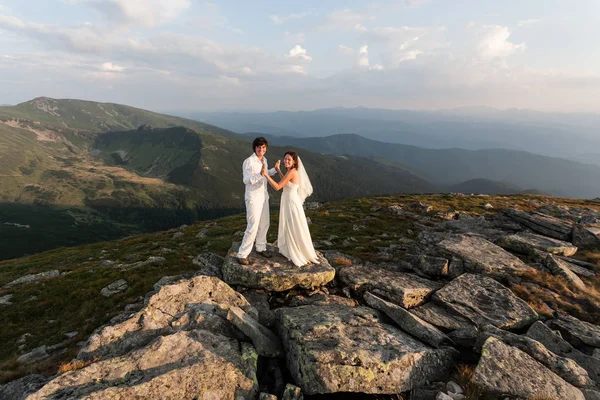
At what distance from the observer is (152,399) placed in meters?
7.15

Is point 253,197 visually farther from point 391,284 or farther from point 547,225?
point 547,225

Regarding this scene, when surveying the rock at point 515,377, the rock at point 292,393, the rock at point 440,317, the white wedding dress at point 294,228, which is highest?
the white wedding dress at point 294,228

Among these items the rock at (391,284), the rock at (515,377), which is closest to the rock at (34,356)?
the rock at (391,284)

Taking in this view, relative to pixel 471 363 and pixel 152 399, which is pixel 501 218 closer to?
pixel 471 363

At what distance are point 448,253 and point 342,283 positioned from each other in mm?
7479

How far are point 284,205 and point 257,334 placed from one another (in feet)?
22.5

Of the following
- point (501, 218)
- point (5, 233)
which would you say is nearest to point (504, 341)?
point (501, 218)

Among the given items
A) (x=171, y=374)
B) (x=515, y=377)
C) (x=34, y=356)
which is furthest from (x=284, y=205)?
(x=34, y=356)

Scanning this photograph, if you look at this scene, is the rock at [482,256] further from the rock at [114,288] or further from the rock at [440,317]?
the rock at [114,288]

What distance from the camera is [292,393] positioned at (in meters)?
7.87

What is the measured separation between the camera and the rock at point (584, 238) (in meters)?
20.0

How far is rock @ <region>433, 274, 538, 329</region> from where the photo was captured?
442 inches

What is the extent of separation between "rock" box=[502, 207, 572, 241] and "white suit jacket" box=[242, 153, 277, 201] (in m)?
23.8

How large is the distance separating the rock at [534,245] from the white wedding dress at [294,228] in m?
14.3
